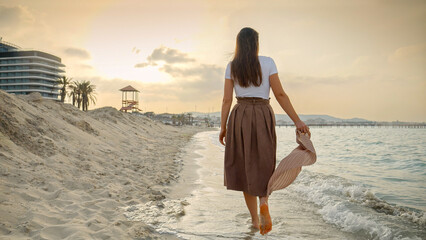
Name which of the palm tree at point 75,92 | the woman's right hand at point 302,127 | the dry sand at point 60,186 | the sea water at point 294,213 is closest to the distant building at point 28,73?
the palm tree at point 75,92

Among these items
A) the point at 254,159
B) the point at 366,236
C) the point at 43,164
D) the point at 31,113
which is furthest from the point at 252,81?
the point at 31,113

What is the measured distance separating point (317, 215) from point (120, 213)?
274cm

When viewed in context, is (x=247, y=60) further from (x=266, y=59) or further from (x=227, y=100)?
(x=227, y=100)

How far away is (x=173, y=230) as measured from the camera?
2.97 meters

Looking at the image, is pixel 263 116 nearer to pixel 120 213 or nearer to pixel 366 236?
pixel 366 236

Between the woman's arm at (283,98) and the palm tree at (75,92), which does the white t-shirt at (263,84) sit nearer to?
the woman's arm at (283,98)

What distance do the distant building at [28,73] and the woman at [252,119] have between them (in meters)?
83.4

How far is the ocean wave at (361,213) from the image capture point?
324cm

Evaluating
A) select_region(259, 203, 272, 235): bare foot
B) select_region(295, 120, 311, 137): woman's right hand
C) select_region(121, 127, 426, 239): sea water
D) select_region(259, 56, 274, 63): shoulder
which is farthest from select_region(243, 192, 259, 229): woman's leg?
select_region(259, 56, 274, 63): shoulder

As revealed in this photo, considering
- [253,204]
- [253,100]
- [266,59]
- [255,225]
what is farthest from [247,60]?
[255,225]

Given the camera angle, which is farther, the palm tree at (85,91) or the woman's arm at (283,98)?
the palm tree at (85,91)

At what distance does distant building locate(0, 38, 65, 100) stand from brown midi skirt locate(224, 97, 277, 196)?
83.4 meters

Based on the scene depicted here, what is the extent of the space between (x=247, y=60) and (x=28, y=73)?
290 ft

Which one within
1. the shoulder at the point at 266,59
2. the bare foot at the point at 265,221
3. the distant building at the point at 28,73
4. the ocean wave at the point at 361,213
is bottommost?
the ocean wave at the point at 361,213
